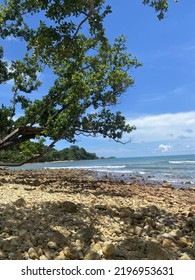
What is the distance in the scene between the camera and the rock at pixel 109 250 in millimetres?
5082

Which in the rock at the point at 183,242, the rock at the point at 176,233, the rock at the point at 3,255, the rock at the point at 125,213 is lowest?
the rock at the point at 183,242

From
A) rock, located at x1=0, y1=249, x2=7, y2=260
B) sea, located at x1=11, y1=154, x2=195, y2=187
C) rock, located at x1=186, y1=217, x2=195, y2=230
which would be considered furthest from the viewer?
sea, located at x1=11, y1=154, x2=195, y2=187

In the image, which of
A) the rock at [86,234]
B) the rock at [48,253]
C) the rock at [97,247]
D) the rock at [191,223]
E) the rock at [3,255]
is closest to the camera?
the rock at [3,255]

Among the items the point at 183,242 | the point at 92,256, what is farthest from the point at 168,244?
the point at 92,256

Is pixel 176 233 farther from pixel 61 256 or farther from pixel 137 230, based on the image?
pixel 61 256

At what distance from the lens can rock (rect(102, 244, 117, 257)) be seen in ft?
16.7

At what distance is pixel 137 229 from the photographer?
648 cm

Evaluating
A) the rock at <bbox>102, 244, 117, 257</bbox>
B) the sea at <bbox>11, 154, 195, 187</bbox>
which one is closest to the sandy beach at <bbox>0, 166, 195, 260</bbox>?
the rock at <bbox>102, 244, 117, 257</bbox>

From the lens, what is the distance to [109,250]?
5.11 metres

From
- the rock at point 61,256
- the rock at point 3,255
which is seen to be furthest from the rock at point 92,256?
the rock at point 3,255

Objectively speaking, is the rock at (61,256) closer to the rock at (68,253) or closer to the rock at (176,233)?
the rock at (68,253)

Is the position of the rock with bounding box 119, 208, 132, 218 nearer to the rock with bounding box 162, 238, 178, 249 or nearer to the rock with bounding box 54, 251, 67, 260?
the rock with bounding box 162, 238, 178, 249
